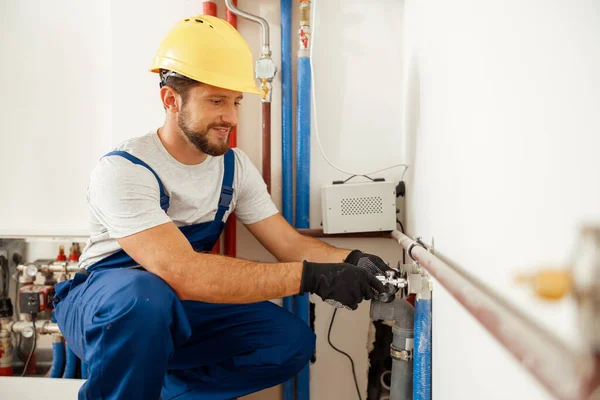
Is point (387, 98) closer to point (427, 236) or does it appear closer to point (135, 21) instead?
point (427, 236)

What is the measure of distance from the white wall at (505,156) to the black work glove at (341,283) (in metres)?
0.16

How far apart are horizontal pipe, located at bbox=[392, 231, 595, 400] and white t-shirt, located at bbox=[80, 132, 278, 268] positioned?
80 cm

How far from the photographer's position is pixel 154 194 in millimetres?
1173

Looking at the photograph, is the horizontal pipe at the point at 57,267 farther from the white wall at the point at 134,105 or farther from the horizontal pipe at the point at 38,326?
the horizontal pipe at the point at 38,326

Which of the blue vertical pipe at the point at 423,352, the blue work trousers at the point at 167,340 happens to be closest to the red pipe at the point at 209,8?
the blue work trousers at the point at 167,340

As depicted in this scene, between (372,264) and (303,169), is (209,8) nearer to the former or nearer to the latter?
(303,169)

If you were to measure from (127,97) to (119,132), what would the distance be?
0.12 meters

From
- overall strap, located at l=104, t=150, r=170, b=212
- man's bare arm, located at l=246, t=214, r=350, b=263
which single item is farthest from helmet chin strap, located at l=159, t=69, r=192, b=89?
man's bare arm, located at l=246, t=214, r=350, b=263

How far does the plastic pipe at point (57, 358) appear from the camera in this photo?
1661 mm

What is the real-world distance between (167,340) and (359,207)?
0.70 metres

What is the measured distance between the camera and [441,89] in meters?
0.95

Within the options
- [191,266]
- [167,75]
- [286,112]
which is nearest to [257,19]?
[286,112]

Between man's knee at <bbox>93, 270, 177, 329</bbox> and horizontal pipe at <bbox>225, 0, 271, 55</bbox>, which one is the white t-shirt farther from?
horizontal pipe at <bbox>225, 0, 271, 55</bbox>

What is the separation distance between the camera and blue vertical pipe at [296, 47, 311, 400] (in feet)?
5.06
